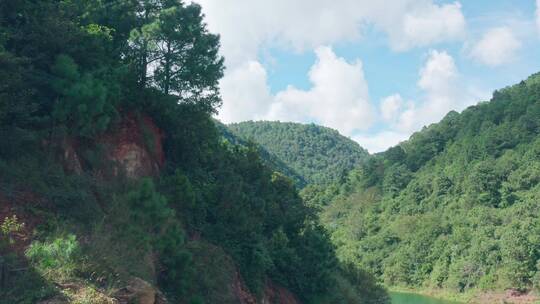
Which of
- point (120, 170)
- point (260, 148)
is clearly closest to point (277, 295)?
point (120, 170)

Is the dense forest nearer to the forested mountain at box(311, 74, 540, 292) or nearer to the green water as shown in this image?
the green water

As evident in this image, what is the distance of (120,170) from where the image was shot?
67.5 feet

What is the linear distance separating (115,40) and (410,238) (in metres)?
75.7

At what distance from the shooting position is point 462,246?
80.3m

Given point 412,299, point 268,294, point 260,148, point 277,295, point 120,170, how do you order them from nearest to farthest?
A: point 120,170 → point 268,294 → point 277,295 → point 260,148 → point 412,299

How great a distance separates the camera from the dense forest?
13.7m

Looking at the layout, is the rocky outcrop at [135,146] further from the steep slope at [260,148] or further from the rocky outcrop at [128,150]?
the steep slope at [260,148]

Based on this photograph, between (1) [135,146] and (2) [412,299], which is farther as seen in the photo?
(2) [412,299]

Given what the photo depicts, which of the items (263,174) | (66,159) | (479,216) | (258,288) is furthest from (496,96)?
(66,159)

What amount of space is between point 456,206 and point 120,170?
79.6 m

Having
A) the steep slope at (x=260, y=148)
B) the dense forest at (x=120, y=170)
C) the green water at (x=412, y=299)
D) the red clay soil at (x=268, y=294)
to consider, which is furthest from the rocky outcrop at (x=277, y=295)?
the green water at (x=412, y=299)

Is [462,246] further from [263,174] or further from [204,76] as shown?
[204,76]

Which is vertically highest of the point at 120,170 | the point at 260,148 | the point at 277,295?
the point at 260,148

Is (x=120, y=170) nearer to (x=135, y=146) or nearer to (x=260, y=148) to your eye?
(x=135, y=146)
